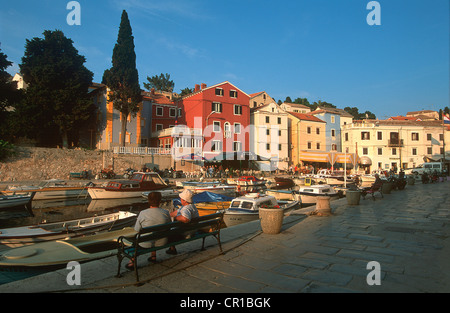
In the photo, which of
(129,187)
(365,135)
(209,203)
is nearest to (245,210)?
(209,203)

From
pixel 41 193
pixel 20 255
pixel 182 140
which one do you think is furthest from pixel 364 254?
pixel 182 140

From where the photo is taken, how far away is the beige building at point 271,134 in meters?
51.3

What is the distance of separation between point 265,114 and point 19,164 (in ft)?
124

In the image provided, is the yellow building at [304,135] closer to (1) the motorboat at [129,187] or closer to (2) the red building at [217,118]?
(2) the red building at [217,118]

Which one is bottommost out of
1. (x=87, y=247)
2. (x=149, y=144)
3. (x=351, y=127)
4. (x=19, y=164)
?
(x=87, y=247)

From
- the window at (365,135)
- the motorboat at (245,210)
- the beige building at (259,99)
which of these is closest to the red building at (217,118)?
the beige building at (259,99)

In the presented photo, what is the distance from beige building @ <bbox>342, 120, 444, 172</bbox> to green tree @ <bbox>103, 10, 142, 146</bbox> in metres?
39.2

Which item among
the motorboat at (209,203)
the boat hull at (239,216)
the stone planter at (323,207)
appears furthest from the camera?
the motorboat at (209,203)

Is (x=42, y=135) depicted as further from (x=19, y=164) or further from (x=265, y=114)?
(x=265, y=114)

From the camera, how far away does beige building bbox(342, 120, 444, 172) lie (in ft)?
177

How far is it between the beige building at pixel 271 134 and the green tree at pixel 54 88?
27.2 meters

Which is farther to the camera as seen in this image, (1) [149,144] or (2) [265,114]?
(2) [265,114]

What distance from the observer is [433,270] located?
5004mm
